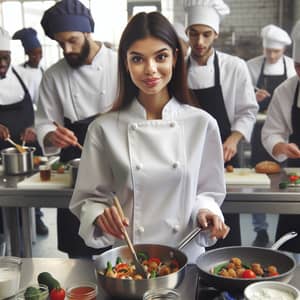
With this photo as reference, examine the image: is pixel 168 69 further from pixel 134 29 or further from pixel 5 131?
pixel 5 131

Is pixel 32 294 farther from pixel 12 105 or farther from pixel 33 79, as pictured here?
pixel 33 79

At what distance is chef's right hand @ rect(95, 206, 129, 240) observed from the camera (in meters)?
1.30

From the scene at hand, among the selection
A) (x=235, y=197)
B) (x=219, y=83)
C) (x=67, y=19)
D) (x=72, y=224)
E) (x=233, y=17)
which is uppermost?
(x=233, y=17)

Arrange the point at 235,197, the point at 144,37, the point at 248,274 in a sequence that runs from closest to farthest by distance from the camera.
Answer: the point at 248,274, the point at 144,37, the point at 235,197

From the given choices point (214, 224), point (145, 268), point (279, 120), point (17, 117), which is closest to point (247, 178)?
point (279, 120)

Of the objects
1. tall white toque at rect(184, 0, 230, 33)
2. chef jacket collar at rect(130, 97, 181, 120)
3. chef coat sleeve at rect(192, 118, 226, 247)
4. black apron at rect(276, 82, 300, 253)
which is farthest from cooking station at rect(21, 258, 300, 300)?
tall white toque at rect(184, 0, 230, 33)

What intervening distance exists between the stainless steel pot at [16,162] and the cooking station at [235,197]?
0.17 ft

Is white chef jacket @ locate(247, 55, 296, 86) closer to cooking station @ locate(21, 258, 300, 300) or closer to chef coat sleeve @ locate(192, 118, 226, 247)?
chef coat sleeve @ locate(192, 118, 226, 247)

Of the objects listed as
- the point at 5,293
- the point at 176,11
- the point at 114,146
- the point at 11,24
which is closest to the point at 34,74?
the point at 11,24

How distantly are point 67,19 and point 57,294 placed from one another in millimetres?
1670

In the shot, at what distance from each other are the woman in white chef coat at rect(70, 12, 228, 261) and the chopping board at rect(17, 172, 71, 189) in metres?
0.86

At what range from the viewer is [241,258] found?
1.34 meters

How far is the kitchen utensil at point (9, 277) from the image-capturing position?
3.85ft

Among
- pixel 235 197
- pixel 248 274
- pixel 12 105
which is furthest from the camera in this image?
pixel 12 105
